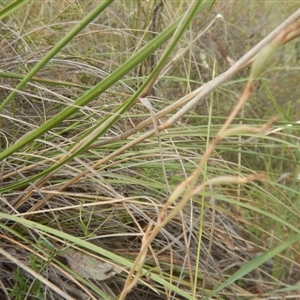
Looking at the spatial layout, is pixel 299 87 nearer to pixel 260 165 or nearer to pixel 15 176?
pixel 260 165

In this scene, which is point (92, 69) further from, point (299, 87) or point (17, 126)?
point (299, 87)

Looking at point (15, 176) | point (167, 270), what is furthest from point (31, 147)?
point (167, 270)

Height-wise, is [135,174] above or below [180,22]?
below

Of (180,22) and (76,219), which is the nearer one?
(180,22)

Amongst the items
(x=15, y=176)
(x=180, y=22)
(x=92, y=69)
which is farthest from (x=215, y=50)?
(x=180, y=22)

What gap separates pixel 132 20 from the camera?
1563 mm

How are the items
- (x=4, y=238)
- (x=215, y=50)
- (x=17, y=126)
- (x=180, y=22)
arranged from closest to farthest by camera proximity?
(x=180, y=22) < (x=4, y=238) < (x=17, y=126) < (x=215, y=50)

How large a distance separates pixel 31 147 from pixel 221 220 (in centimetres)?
41

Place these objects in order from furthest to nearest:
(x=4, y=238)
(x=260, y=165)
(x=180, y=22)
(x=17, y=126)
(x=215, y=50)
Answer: (x=215, y=50) < (x=260, y=165) < (x=17, y=126) < (x=4, y=238) < (x=180, y=22)

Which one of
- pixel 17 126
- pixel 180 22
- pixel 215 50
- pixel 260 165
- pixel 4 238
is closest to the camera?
pixel 180 22

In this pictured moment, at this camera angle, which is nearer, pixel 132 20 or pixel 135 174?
pixel 135 174

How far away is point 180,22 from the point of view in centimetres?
54

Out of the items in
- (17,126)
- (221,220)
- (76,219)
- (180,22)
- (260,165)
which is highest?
(180,22)

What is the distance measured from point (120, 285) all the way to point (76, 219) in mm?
134
